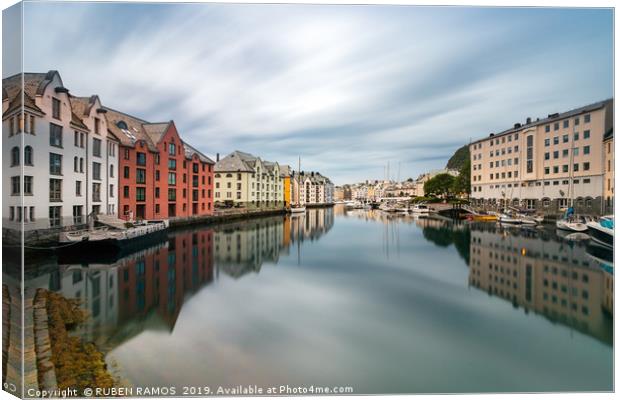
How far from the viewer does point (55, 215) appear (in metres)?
8.73

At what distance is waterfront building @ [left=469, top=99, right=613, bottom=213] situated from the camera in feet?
28.8

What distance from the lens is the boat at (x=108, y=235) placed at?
11.8 m

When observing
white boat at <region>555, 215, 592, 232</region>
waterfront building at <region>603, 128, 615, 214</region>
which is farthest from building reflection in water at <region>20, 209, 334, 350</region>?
white boat at <region>555, 215, 592, 232</region>

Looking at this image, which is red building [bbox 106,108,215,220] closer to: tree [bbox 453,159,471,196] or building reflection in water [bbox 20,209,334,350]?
building reflection in water [bbox 20,209,334,350]

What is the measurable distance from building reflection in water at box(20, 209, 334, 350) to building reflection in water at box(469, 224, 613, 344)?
1050 centimetres

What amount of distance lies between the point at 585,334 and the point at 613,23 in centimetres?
686

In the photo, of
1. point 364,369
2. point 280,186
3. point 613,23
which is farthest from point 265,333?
point 280,186

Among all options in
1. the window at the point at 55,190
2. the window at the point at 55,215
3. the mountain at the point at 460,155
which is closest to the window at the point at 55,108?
the window at the point at 55,190

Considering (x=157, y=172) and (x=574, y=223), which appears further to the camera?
(x=157, y=172)

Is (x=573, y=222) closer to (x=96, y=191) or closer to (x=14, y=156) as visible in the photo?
(x=14, y=156)

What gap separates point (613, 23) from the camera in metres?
5.22

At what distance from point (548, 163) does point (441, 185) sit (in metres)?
48.5

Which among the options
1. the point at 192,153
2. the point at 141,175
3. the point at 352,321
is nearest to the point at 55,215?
the point at 352,321

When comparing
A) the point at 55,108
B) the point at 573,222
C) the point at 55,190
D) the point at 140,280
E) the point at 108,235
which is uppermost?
the point at 55,108
